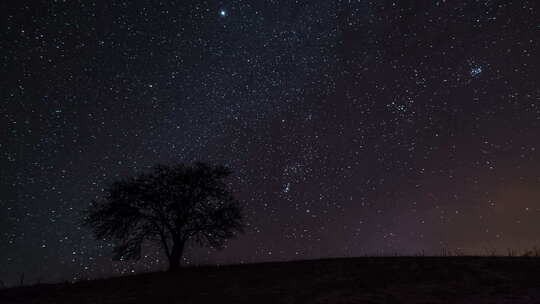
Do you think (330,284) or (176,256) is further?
(176,256)

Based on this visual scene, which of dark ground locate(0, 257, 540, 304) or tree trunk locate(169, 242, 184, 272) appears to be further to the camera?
tree trunk locate(169, 242, 184, 272)

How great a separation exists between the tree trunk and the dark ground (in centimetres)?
163

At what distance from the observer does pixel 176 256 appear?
28438 millimetres

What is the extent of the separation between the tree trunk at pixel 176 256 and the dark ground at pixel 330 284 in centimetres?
163

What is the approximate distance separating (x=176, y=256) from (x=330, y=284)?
1369 centimetres

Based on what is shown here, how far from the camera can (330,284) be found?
18.9 m

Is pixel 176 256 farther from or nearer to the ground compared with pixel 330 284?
farther from the ground

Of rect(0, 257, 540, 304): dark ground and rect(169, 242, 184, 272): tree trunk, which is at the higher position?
rect(169, 242, 184, 272): tree trunk

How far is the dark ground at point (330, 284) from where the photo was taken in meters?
15.3

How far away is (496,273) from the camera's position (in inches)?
740

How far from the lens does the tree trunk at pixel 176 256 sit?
28078 mm

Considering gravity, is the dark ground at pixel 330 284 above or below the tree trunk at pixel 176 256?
below

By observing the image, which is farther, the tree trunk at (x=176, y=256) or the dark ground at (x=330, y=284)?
the tree trunk at (x=176, y=256)

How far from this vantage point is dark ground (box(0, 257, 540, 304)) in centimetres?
1525
